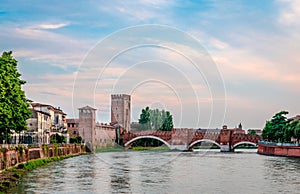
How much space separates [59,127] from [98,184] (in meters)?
47.6

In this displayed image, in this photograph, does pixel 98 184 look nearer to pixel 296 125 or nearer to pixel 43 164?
pixel 43 164

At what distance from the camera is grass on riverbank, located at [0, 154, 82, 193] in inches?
907

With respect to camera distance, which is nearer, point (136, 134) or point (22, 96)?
point (22, 96)

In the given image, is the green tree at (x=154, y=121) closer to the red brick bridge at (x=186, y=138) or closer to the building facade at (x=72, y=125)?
the red brick bridge at (x=186, y=138)

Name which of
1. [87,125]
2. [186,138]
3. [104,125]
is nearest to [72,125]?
[104,125]

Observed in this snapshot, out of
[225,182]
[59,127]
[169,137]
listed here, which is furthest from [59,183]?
[169,137]

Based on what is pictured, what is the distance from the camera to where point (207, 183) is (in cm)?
2709

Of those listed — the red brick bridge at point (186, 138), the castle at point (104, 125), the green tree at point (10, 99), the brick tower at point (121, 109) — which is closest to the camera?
the green tree at point (10, 99)

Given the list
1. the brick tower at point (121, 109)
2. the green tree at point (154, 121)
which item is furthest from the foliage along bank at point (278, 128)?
the brick tower at point (121, 109)

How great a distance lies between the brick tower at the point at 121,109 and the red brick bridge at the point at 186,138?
5.25m

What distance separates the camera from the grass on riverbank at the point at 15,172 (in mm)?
23033

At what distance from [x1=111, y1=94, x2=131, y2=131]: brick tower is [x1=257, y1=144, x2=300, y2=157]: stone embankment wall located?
26389 mm

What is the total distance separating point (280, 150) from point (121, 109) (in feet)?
112

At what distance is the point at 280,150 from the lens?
61.8 meters
